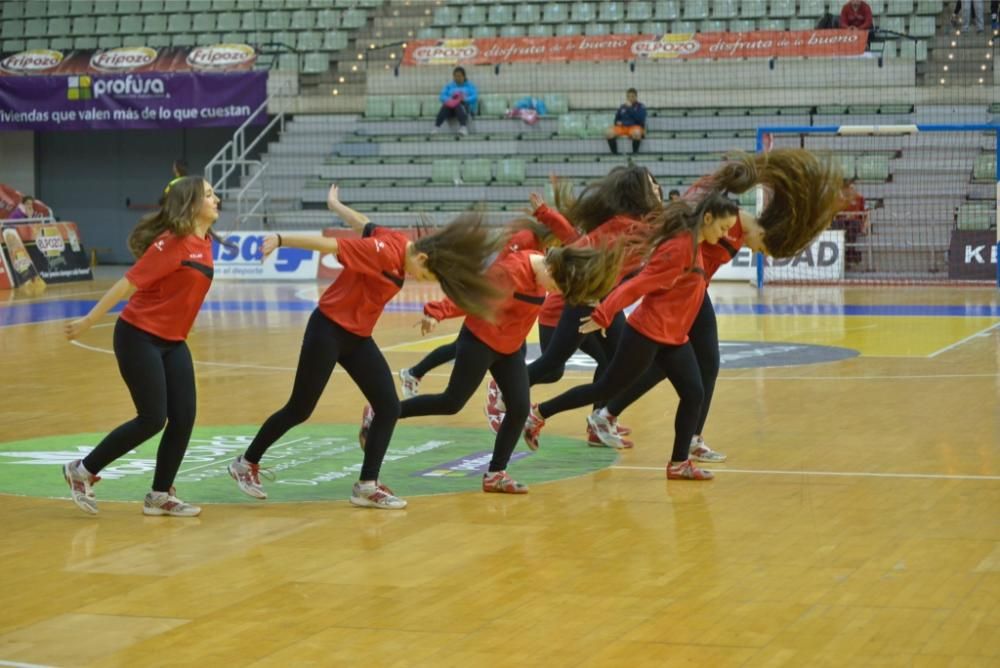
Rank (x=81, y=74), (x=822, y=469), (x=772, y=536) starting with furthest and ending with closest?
(x=81, y=74) → (x=822, y=469) → (x=772, y=536)

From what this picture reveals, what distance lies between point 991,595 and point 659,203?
155 inches

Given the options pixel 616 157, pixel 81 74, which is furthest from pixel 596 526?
pixel 81 74

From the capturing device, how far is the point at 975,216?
25.4 meters

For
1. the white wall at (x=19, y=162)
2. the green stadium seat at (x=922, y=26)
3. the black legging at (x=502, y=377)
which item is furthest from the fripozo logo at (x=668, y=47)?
the black legging at (x=502, y=377)

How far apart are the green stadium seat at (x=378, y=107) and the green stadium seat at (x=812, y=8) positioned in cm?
864

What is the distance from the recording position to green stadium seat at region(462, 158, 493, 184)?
29984 millimetres

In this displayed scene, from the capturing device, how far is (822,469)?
8.96m

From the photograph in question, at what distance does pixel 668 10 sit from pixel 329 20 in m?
7.78

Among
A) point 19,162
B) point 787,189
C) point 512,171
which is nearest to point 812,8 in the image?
point 512,171

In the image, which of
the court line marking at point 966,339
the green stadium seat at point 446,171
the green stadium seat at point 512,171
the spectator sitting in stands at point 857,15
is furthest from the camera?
the green stadium seat at point 446,171

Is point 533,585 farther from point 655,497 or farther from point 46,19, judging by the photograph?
point 46,19

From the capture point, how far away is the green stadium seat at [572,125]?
3014 centimetres

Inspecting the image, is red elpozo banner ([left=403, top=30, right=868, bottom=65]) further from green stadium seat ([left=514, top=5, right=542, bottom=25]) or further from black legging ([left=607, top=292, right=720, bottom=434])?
black legging ([left=607, top=292, right=720, bottom=434])

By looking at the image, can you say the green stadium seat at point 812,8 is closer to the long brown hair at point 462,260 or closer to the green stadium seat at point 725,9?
the green stadium seat at point 725,9
